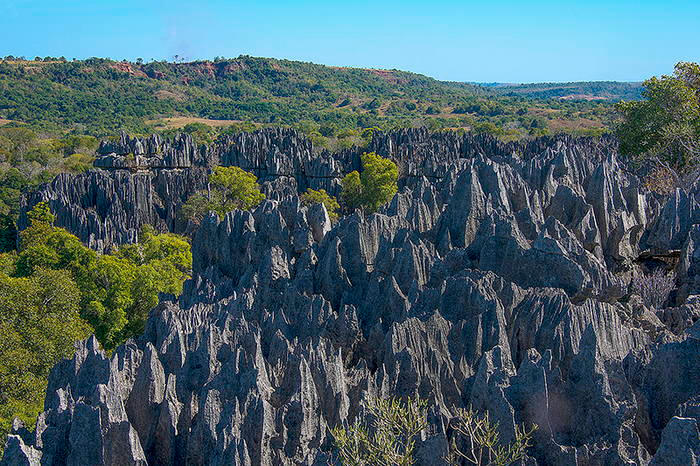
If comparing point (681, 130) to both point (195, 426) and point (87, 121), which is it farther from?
point (87, 121)

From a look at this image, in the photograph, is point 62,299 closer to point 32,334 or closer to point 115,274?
point 32,334

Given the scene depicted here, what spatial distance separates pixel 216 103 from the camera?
160750 mm

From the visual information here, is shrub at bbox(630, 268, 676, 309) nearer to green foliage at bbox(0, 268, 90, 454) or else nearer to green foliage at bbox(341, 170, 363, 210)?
green foliage at bbox(0, 268, 90, 454)

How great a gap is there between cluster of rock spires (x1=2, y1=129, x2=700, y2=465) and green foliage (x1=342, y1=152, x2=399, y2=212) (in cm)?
1684

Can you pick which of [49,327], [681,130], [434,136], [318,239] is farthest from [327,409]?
[434,136]

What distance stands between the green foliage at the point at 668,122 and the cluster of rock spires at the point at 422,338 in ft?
35.9

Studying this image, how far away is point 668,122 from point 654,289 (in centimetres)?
2521

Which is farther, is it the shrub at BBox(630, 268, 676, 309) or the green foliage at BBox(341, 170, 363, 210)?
the green foliage at BBox(341, 170, 363, 210)

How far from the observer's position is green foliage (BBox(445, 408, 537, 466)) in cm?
1141

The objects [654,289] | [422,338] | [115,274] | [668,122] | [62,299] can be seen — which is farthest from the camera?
[668,122]

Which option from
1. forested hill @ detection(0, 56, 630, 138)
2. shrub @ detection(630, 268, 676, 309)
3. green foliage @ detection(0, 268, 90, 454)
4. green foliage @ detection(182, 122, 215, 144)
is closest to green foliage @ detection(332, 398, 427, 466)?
green foliage @ detection(0, 268, 90, 454)

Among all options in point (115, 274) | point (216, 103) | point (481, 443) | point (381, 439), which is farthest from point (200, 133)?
point (481, 443)

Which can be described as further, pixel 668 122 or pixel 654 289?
pixel 668 122

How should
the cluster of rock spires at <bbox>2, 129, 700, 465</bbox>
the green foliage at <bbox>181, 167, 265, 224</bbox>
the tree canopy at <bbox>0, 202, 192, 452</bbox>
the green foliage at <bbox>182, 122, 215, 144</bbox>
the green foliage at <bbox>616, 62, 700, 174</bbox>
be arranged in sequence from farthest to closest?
1. the green foliage at <bbox>182, 122, 215, 144</bbox>
2. the green foliage at <bbox>181, 167, 265, 224</bbox>
3. the green foliage at <bbox>616, 62, 700, 174</bbox>
4. the tree canopy at <bbox>0, 202, 192, 452</bbox>
5. the cluster of rock spires at <bbox>2, 129, 700, 465</bbox>
